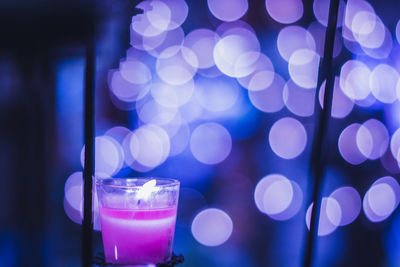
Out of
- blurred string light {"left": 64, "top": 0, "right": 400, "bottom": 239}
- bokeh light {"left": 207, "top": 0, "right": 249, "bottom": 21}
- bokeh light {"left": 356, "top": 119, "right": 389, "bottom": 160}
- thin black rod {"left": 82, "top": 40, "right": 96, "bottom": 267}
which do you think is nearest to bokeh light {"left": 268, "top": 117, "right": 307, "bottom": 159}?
blurred string light {"left": 64, "top": 0, "right": 400, "bottom": 239}

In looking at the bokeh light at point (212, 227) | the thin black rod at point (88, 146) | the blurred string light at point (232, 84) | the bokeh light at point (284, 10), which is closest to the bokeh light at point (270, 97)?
the blurred string light at point (232, 84)

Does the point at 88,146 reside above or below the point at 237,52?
below

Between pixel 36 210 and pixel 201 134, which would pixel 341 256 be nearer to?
pixel 201 134

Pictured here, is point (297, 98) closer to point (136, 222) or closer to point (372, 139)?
point (372, 139)

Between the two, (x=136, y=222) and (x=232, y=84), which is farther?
(x=232, y=84)

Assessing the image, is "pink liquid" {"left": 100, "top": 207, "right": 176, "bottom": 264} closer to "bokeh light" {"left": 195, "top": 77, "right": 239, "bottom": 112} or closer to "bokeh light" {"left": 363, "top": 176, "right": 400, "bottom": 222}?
"bokeh light" {"left": 195, "top": 77, "right": 239, "bottom": 112}

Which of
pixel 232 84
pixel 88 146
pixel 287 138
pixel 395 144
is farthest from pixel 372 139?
pixel 88 146

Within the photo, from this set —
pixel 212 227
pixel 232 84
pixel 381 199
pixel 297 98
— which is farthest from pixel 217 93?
pixel 381 199

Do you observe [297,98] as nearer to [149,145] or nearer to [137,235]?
[149,145]

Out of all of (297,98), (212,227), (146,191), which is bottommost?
(212,227)
